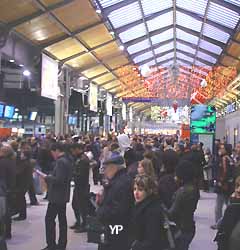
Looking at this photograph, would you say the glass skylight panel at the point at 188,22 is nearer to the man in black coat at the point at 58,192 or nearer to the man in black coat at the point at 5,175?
the man in black coat at the point at 5,175

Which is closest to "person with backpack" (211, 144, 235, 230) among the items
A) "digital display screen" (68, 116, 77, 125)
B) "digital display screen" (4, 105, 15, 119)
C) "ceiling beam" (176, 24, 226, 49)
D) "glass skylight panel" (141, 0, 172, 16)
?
"digital display screen" (4, 105, 15, 119)

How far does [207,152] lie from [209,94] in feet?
25.9

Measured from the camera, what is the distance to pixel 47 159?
14.5 m

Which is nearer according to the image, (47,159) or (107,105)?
Answer: (47,159)

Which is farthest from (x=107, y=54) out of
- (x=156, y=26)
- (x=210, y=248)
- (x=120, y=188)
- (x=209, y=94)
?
(x=120, y=188)

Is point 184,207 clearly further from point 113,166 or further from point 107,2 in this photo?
point 107,2

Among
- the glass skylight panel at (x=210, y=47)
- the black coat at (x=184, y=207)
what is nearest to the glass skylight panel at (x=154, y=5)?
the glass skylight panel at (x=210, y=47)

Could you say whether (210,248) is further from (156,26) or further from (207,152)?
(156,26)

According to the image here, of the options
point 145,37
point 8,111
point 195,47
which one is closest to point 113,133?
point 8,111

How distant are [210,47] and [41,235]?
20392mm

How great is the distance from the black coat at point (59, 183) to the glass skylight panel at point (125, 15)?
42.9 ft

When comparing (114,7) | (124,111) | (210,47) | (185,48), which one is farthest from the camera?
(124,111)

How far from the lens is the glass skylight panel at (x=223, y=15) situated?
19.7 metres

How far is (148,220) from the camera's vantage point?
3971 mm
